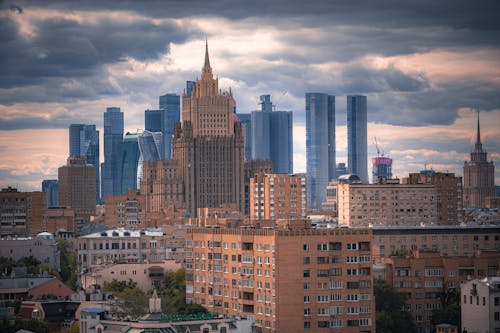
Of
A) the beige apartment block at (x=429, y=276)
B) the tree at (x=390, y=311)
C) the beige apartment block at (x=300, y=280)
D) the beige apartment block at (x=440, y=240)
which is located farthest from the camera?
the beige apartment block at (x=440, y=240)

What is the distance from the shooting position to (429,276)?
155 m

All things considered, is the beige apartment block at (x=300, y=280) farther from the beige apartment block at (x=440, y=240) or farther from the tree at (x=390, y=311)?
the beige apartment block at (x=440, y=240)

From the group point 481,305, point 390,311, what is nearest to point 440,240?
point 390,311

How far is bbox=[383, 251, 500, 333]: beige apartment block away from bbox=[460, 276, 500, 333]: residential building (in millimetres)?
16909

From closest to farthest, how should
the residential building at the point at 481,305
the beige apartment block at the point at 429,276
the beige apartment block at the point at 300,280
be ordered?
the beige apartment block at the point at 300,280, the residential building at the point at 481,305, the beige apartment block at the point at 429,276

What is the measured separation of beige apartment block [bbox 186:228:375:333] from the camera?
126 m

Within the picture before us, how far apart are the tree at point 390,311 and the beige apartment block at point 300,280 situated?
9278mm

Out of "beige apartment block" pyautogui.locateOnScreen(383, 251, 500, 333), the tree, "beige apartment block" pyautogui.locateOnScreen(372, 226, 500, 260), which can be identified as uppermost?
"beige apartment block" pyautogui.locateOnScreen(372, 226, 500, 260)

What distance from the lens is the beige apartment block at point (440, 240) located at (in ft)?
632

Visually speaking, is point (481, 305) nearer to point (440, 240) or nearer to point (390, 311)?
point (390, 311)

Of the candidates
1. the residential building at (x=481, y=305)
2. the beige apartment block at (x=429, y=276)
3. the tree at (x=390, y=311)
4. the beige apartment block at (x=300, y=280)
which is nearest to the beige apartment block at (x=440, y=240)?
the beige apartment block at (x=429, y=276)

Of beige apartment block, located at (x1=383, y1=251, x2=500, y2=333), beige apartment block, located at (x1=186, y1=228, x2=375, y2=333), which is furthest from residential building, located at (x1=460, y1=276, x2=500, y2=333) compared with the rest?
beige apartment block, located at (x1=383, y1=251, x2=500, y2=333)

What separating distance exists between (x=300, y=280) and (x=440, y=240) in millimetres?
70668

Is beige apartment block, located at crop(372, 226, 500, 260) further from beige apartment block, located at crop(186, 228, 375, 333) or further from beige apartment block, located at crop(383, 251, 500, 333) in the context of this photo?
beige apartment block, located at crop(186, 228, 375, 333)
